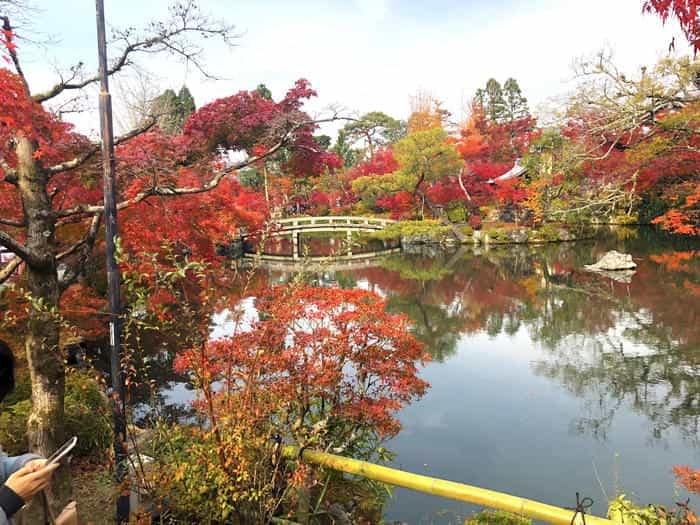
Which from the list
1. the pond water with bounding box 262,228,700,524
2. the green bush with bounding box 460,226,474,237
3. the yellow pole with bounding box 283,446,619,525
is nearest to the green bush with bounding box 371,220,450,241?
the green bush with bounding box 460,226,474,237

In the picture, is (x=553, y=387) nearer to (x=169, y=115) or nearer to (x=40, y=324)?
(x=169, y=115)

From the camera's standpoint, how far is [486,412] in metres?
6.90

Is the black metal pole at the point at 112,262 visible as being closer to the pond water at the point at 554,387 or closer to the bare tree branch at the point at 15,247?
the bare tree branch at the point at 15,247

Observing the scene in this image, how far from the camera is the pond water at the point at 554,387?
17.2 feet

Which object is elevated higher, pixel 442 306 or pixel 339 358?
pixel 339 358

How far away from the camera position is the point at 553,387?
765 centimetres

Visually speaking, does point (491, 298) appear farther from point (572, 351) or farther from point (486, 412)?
point (486, 412)

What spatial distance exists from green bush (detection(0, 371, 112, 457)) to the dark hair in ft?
10.9

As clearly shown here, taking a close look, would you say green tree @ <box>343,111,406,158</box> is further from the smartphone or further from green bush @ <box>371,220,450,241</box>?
Result: the smartphone

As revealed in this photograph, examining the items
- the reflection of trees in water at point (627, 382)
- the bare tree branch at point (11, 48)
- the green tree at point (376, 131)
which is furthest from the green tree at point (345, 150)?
the bare tree branch at point (11, 48)

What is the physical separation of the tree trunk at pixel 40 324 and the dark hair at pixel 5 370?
2364 millimetres

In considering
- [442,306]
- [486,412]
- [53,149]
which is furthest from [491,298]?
[53,149]

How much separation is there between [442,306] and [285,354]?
9499mm

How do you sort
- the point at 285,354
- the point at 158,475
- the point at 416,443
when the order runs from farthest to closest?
the point at 416,443
the point at 285,354
the point at 158,475
